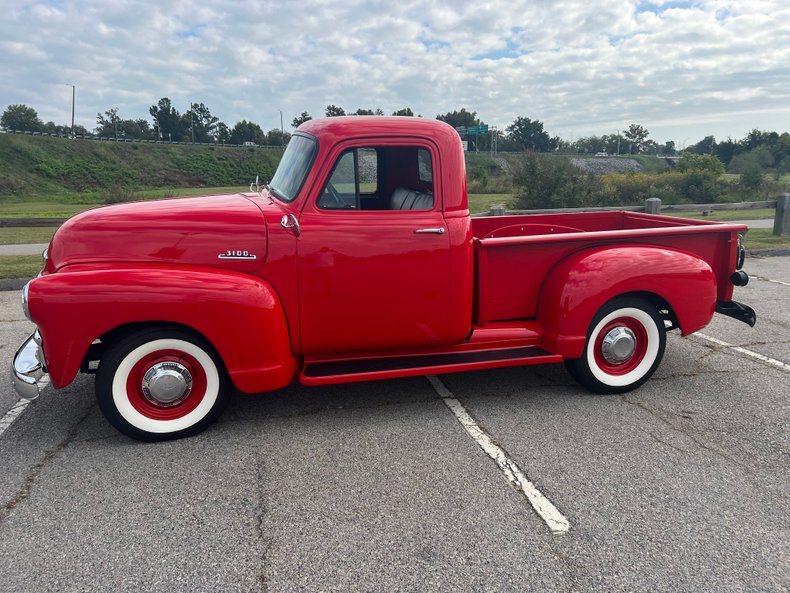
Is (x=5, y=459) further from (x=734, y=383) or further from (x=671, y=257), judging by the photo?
(x=734, y=383)

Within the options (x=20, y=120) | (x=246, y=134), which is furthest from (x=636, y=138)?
(x=20, y=120)

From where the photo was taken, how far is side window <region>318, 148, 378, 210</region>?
366 cm

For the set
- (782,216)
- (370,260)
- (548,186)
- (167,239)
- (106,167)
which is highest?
(106,167)

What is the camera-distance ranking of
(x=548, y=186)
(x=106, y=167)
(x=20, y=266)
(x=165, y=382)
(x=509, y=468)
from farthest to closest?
(x=106, y=167) → (x=548, y=186) → (x=20, y=266) → (x=165, y=382) → (x=509, y=468)

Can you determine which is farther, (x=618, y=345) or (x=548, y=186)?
(x=548, y=186)

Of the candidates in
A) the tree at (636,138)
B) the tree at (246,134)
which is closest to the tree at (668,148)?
the tree at (636,138)

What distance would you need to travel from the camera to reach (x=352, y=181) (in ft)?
12.4

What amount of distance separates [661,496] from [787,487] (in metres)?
0.72

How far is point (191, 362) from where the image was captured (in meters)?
3.49

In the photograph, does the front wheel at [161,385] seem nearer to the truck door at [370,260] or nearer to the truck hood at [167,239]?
the truck hood at [167,239]

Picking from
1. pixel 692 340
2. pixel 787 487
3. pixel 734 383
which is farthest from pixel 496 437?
pixel 692 340

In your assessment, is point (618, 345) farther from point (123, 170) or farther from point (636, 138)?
point (636, 138)

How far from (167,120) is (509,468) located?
81959 millimetres

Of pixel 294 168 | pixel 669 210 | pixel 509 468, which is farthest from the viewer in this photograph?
pixel 669 210
